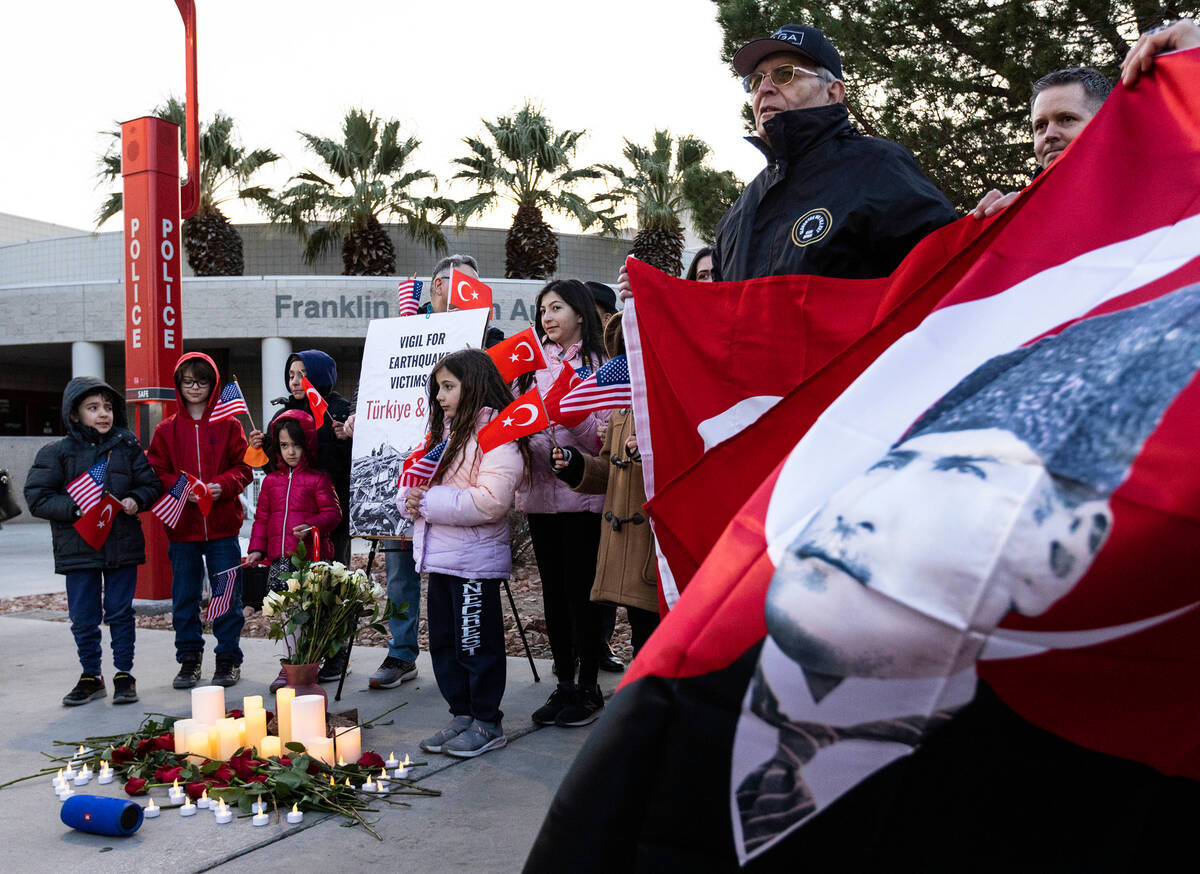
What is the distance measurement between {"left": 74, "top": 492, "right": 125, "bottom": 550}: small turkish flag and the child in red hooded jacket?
0.75 m

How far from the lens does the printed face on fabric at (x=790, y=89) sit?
3105 millimetres

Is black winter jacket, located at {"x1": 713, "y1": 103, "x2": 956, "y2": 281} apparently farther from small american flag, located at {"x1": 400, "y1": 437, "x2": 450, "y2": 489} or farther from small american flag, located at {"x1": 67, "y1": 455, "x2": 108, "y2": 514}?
small american flag, located at {"x1": 67, "y1": 455, "x2": 108, "y2": 514}

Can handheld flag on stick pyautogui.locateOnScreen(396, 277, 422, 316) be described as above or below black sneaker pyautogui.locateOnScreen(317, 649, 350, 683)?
above

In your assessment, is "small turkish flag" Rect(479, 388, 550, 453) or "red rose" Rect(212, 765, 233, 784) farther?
"small turkish flag" Rect(479, 388, 550, 453)

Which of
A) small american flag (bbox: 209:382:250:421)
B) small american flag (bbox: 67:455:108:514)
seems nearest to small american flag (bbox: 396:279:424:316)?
small american flag (bbox: 209:382:250:421)

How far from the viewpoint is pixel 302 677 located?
15.0ft

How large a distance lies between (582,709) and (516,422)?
1436mm

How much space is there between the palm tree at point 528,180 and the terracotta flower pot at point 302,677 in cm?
2325

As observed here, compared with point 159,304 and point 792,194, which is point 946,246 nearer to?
point 792,194

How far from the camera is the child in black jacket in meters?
5.50

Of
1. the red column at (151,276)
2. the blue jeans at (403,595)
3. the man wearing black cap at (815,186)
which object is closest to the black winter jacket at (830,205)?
the man wearing black cap at (815,186)

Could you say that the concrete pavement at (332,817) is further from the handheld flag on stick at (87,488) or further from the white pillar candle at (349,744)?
the handheld flag on stick at (87,488)

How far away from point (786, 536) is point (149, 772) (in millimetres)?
3710

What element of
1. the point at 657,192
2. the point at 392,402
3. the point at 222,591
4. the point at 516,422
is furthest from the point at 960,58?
the point at 657,192
